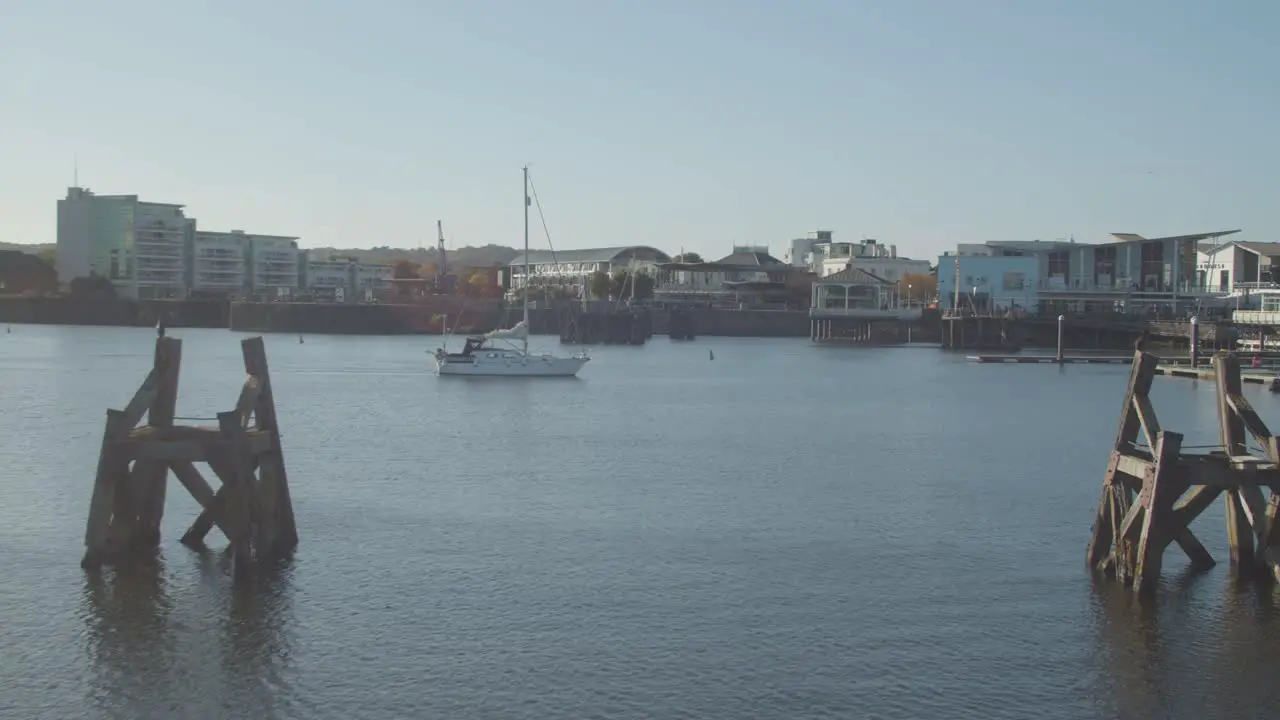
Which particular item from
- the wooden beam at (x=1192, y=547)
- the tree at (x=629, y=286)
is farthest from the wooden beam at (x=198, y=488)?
the tree at (x=629, y=286)

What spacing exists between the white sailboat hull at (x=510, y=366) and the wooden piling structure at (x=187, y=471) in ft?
160

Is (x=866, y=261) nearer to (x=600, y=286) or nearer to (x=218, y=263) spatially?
(x=600, y=286)

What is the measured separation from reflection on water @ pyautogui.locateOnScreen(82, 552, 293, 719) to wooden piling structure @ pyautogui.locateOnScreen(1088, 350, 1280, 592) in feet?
38.9

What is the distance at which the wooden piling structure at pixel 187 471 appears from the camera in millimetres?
19484

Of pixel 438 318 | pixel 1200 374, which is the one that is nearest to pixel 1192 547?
pixel 1200 374

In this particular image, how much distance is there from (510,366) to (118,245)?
11890 cm

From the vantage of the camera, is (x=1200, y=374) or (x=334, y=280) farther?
(x=334, y=280)

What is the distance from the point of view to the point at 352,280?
197 metres

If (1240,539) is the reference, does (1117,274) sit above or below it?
above

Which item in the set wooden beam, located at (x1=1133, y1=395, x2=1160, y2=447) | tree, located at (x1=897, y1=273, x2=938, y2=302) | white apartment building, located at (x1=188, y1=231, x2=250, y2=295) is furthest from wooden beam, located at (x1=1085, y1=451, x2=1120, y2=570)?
white apartment building, located at (x1=188, y1=231, x2=250, y2=295)

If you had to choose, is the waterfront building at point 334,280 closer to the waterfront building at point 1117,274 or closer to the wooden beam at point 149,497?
the waterfront building at point 1117,274

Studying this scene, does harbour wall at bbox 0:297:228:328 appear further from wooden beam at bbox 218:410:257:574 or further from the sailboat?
wooden beam at bbox 218:410:257:574

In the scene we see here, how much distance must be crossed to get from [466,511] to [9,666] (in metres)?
11.8

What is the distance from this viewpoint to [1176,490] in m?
18.8
